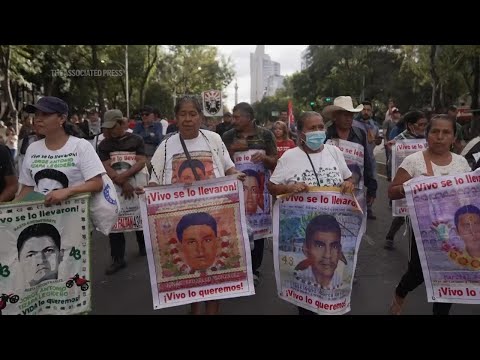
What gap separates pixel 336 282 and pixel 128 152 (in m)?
3.12

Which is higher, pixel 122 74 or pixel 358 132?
pixel 122 74

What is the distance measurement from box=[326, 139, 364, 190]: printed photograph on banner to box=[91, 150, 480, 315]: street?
3.66 ft

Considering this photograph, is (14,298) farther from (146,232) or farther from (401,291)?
(401,291)

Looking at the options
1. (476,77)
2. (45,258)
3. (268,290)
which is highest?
(476,77)

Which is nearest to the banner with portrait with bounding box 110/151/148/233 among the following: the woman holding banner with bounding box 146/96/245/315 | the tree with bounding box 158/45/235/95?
the woman holding banner with bounding box 146/96/245/315

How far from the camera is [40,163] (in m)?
3.31

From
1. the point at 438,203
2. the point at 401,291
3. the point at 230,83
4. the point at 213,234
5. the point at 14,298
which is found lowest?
the point at 401,291

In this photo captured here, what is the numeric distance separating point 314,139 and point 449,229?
1183mm

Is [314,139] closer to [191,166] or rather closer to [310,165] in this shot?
[310,165]

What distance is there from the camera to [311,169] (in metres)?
3.51

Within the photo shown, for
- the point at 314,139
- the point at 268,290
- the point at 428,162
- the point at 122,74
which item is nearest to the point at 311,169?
the point at 314,139

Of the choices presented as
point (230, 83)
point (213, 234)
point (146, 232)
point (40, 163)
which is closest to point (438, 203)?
point (213, 234)

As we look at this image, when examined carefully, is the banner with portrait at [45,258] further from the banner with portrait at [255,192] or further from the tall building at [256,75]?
the tall building at [256,75]
